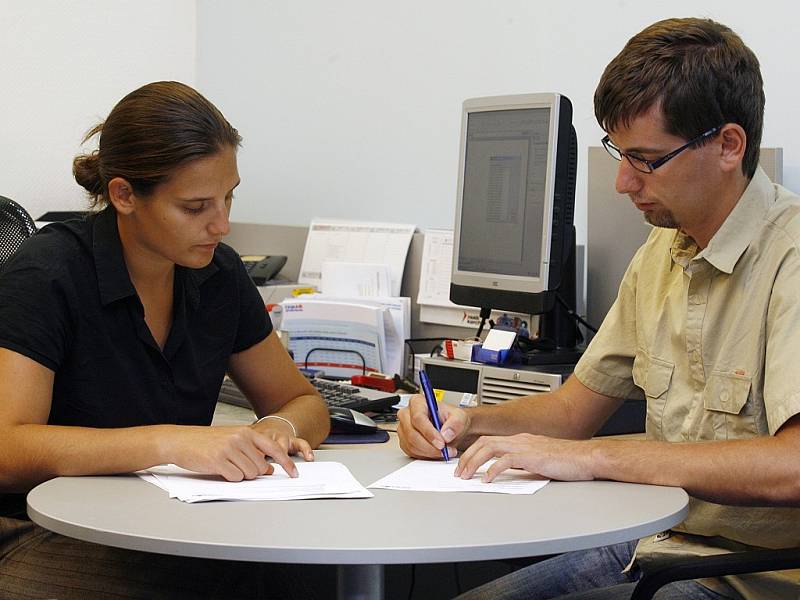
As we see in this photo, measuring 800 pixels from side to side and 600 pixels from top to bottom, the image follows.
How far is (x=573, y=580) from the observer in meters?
1.57

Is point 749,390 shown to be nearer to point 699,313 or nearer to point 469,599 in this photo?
point 699,313

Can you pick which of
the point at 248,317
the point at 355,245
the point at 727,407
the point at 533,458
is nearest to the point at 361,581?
the point at 533,458

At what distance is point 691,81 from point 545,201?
647mm

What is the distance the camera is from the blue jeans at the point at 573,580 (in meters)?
1.48

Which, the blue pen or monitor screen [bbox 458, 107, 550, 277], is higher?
monitor screen [bbox 458, 107, 550, 277]

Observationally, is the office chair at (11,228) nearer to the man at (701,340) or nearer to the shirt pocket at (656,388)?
the man at (701,340)

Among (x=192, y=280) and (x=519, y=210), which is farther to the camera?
(x=519, y=210)

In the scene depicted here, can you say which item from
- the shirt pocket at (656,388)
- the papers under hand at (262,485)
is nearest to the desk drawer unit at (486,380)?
the shirt pocket at (656,388)

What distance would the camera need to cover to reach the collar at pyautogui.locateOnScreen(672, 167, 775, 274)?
56.1 inches

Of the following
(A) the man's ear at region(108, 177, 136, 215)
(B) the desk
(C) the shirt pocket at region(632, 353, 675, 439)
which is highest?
(A) the man's ear at region(108, 177, 136, 215)

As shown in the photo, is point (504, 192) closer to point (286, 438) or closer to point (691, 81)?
point (691, 81)

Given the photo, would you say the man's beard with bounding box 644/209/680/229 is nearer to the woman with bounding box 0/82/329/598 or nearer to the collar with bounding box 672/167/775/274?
the collar with bounding box 672/167/775/274

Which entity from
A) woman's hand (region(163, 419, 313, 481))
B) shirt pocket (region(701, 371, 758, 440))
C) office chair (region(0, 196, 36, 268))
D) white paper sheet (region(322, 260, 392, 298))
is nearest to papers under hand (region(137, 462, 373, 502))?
woman's hand (region(163, 419, 313, 481))

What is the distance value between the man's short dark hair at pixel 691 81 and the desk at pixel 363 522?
0.50 meters
